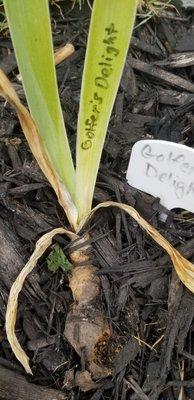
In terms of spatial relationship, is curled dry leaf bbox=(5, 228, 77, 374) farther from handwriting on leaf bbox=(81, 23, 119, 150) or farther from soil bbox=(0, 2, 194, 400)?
handwriting on leaf bbox=(81, 23, 119, 150)

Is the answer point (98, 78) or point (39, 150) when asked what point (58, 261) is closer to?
point (39, 150)

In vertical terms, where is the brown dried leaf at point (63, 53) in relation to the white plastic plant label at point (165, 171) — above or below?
above

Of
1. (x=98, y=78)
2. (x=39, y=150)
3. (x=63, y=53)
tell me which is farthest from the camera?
(x=63, y=53)

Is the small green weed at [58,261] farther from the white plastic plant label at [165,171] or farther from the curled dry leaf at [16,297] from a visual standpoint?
the white plastic plant label at [165,171]

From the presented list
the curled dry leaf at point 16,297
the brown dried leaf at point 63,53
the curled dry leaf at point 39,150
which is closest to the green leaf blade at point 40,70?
the curled dry leaf at point 39,150

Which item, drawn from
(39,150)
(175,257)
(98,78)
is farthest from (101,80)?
(175,257)

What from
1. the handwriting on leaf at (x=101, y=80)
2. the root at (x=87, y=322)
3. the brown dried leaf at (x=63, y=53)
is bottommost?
the root at (x=87, y=322)
